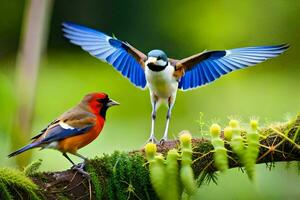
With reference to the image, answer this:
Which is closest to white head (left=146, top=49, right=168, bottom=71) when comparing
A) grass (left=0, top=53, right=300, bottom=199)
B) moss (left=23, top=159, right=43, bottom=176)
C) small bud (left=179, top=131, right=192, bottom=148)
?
small bud (left=179, top=131, right=192, bottom=148)

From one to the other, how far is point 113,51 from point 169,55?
5.10 metres

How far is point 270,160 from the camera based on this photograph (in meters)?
3.31

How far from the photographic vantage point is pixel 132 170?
131 inches

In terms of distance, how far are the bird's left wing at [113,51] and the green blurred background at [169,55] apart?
6.70 feet

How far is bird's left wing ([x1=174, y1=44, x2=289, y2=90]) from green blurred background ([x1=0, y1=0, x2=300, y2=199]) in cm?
230

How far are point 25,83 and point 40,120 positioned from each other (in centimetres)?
155

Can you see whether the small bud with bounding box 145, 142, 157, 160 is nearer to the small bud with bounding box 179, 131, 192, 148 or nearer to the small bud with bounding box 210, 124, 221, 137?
the small bud with bounding box 179, 131, 192, 148

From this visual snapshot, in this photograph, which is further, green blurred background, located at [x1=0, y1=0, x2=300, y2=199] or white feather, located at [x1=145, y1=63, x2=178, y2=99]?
green blurred background, located at [x1=0, y1=0, x2=300, y2=199]

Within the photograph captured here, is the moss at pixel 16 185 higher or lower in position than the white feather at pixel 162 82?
lower

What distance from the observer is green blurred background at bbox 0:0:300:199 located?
7.27 meters

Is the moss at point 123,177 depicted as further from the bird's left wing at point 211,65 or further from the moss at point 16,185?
the bird's left wing at point 211,65

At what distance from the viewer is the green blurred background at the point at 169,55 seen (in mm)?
7273

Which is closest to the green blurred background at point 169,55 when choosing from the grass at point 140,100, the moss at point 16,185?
the grass at point 140,100

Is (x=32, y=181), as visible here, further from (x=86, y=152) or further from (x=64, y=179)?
(x=86, y=152)
